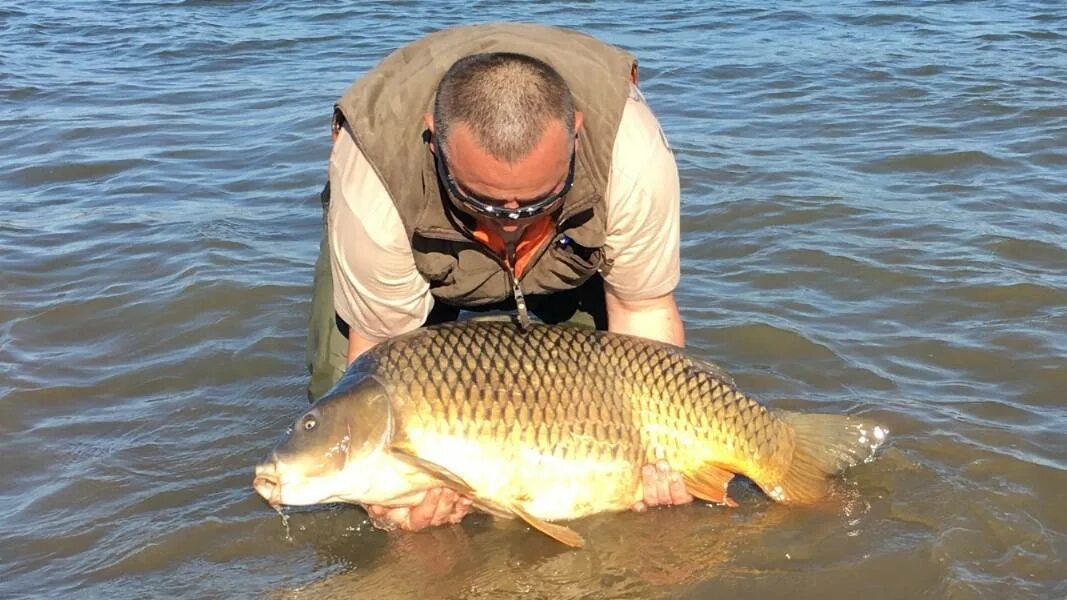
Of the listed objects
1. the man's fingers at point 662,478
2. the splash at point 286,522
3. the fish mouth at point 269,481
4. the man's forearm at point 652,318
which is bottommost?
the splash at point 286,522

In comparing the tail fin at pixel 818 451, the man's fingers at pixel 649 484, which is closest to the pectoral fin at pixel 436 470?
the man's fingers at pixel 649 484

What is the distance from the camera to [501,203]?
9.84 feet

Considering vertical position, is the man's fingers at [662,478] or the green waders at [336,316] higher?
the green waders at [336,316]

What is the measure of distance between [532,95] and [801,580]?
1433 mm

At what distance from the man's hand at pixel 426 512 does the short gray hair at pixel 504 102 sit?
3.10 feet

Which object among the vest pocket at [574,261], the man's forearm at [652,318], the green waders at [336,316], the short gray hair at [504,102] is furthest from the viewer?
the green waders at [336,316]

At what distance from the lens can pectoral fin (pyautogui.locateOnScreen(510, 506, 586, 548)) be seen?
3.19 m

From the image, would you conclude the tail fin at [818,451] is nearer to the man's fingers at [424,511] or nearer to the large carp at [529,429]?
the large carp at [529,429]

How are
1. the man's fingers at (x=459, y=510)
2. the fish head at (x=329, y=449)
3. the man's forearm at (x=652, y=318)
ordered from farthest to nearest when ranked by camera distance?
the man's forearm at (x=652, y=318) → the man's fingers at (x=459, y=510) → the fish head at (x=329, y=449)

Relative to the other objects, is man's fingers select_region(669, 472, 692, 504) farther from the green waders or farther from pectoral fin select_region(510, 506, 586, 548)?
the green waders

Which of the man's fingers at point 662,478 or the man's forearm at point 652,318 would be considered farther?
the man's forearm at point 652,318

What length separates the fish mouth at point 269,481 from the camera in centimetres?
311

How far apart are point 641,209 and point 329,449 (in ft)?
3.50

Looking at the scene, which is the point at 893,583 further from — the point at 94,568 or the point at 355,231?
the point at 94,568
